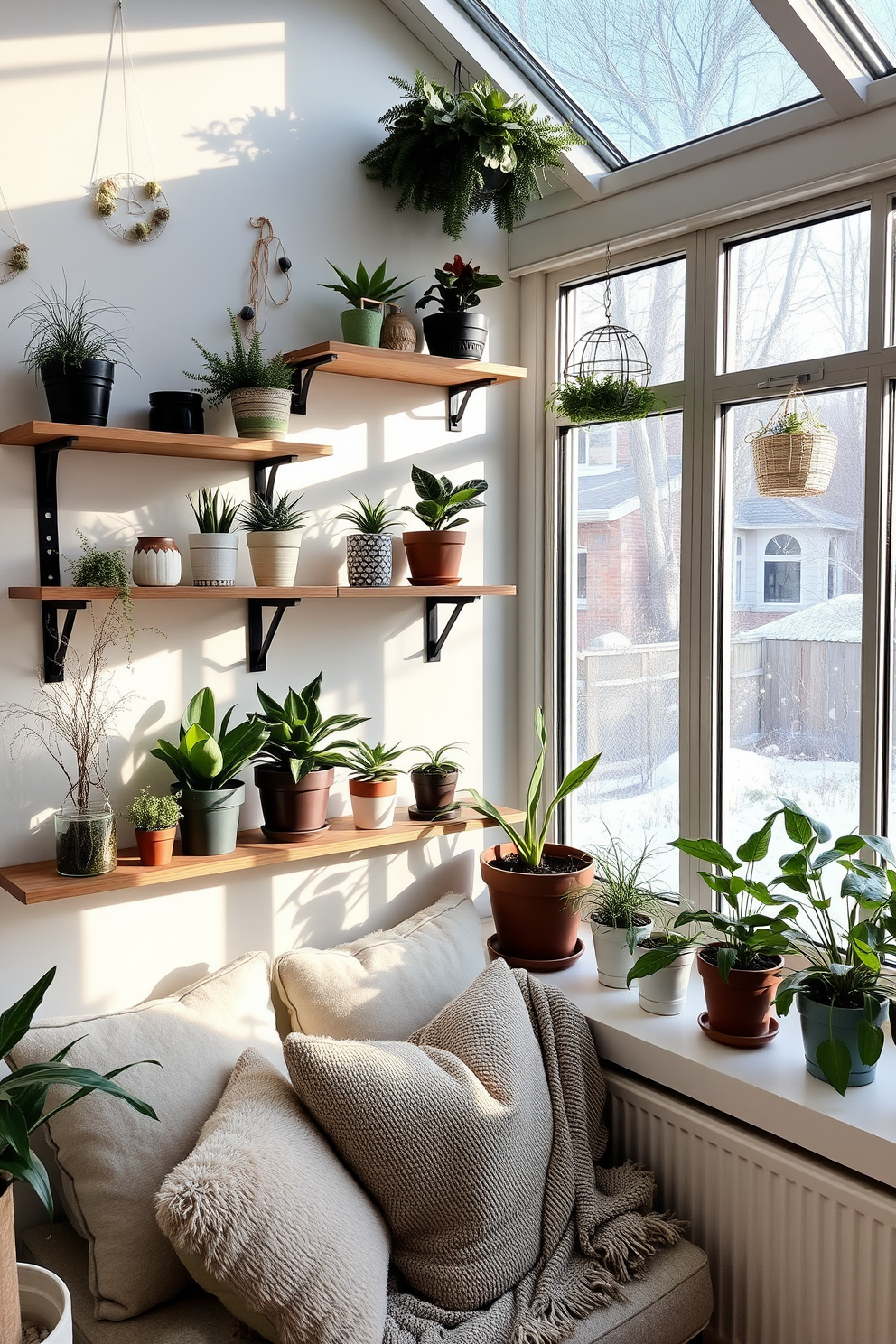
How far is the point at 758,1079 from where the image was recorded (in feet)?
6.43

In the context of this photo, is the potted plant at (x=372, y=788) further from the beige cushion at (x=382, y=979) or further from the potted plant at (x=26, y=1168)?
the potted plant at (x=26, y=1168)

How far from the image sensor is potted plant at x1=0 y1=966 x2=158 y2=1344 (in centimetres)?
132

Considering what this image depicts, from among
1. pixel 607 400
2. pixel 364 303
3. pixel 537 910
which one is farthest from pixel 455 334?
pixel 537 910

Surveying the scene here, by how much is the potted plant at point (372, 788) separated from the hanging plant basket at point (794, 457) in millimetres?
1007

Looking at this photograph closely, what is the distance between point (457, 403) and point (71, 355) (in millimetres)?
1073

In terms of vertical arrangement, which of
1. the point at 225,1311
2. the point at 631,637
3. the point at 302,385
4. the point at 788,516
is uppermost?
the point at 302,385

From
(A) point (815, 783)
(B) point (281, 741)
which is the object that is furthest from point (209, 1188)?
(A) point (815, 783)

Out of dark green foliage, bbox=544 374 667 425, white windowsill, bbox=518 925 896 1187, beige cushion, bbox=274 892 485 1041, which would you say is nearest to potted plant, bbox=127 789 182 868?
beige cushion, bbox=274 892 485 1041

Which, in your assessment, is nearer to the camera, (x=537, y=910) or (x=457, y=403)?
(x=537, y=910)

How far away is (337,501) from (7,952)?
1220 millimetres

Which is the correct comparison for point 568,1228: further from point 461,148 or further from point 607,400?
point 461,148

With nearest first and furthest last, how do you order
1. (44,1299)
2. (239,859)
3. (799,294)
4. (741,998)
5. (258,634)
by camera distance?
(44,1299) → (741,998) → (239,859) → (799,294) → (258,634)

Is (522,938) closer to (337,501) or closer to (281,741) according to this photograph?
(281,741)

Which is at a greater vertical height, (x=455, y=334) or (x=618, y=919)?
(x=455, y=334)
